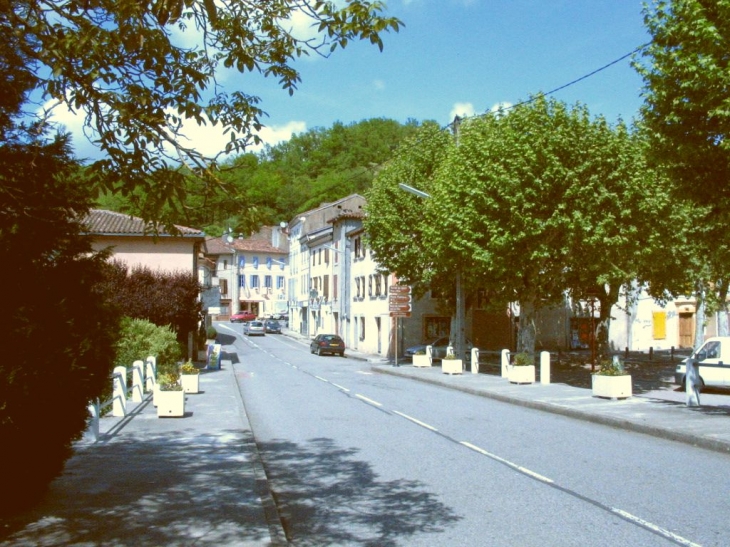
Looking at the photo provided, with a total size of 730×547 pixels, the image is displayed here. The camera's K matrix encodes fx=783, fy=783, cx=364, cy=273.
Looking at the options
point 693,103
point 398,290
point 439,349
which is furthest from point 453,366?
point 693,103

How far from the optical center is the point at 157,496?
830 cm

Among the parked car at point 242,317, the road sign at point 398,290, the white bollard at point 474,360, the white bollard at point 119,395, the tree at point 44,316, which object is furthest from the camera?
the parked car at point 242,317

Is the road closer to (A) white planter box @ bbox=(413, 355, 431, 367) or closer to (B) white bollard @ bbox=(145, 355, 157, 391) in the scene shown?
(B) white bollard @ bbox=(145, 355, 157, 391)

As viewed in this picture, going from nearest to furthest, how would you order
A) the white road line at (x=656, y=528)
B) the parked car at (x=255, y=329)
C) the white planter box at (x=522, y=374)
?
the white road line at (x=656, y=528) → the white planter box at (x=522, y=374) → the parked car at (x=255, y=329)

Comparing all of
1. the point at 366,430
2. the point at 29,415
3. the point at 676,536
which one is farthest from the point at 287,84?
the point at 366,430

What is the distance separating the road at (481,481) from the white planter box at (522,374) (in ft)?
24.5

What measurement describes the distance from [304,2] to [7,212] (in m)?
3.37

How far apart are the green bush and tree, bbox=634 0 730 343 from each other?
16842mm

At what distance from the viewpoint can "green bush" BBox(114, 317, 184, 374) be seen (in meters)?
26.0

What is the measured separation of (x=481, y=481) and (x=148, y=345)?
790 inches

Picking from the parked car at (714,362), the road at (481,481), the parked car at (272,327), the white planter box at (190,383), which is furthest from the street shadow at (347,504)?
the parked car at (272,327)

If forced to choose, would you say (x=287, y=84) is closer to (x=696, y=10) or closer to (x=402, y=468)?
(x=402, y=468)

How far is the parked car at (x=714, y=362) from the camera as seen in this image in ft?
76.0

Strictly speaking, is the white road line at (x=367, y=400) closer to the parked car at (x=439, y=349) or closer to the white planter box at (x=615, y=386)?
the white planter box at (x=615, y=386)
